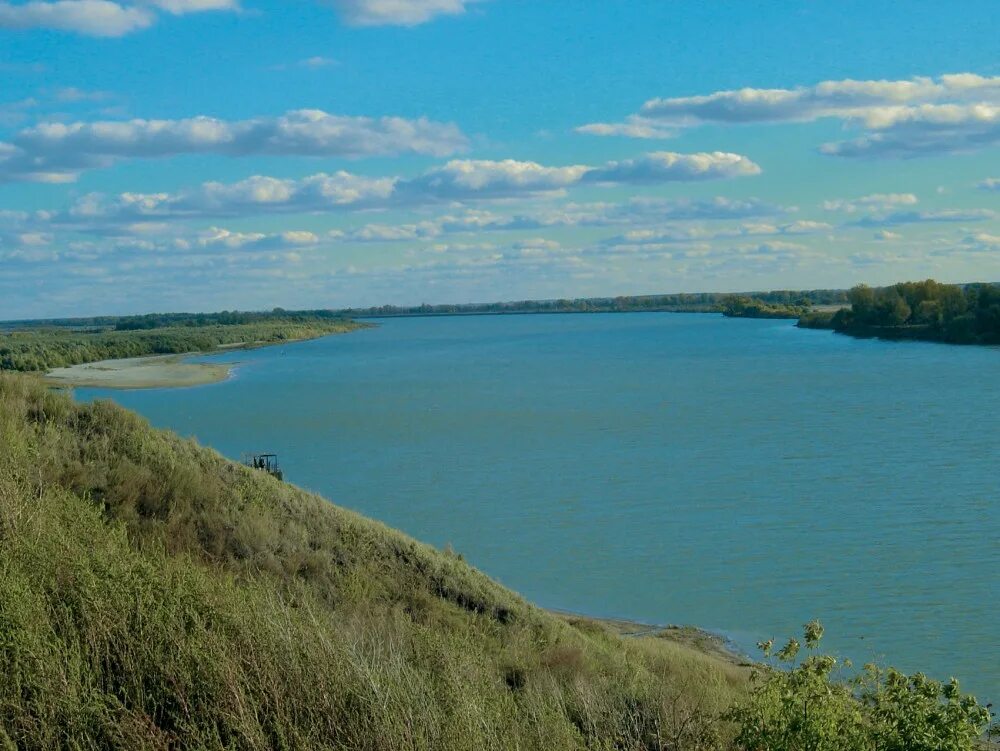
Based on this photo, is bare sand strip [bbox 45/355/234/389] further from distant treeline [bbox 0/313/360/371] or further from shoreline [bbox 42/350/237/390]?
distant treeline [bbox 0/313/360/371]

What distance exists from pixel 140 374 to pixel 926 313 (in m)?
76.8

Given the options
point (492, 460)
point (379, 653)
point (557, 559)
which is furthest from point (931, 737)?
point (492, 460)

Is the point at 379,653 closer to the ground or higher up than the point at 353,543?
higher up

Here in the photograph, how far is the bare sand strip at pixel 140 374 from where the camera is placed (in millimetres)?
75750

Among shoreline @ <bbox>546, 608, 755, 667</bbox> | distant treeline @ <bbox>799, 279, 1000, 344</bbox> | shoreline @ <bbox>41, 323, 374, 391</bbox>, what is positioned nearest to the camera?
shoreline @ <bbox>546, 608, 755, 667</bbox>

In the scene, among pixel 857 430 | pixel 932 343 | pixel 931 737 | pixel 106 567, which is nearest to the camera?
pixel 931 737

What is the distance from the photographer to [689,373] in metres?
76.7

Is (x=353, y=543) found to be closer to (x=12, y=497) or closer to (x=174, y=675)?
(x=12, y=497)

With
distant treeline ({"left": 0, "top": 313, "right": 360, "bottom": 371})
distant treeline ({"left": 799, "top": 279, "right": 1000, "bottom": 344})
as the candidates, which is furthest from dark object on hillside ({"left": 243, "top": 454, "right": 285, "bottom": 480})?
distant treeline ({"left": 799, "top": 279, "right": 1000, "bottom": 344})

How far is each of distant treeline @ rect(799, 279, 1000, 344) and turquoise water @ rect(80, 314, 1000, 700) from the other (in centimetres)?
2668

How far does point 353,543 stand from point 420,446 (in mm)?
29843

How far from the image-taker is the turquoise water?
1959cm

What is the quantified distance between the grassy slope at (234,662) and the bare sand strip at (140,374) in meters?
60.9

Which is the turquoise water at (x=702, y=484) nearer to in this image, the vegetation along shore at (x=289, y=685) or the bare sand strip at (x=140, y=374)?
the bare sand strip at (x=140, y=374)
